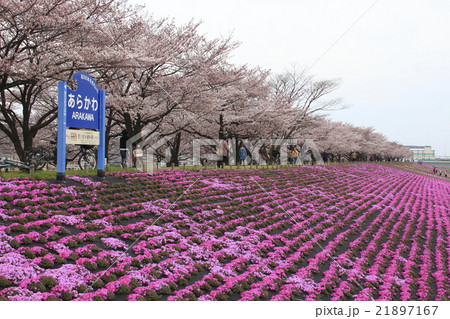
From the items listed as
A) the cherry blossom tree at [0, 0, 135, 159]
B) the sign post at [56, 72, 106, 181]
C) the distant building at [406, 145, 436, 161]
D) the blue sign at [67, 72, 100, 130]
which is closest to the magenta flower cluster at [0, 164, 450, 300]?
the sign post at [56, 72, 106, 181]

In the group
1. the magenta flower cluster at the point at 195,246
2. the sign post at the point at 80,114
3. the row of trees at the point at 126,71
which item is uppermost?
the row of trees at the point at 126,71

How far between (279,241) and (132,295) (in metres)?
4.61

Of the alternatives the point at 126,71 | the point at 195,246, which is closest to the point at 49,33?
the point at 126,71

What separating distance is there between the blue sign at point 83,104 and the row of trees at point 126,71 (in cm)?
322

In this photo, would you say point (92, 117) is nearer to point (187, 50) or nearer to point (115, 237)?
point (115, 237)

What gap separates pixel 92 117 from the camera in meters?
9.30

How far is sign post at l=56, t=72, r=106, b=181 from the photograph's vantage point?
8205 mm

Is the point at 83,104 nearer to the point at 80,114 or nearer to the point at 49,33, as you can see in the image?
the point at 80,114

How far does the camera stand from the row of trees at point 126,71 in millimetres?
11445

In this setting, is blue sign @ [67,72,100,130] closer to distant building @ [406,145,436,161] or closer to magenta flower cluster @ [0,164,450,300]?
magenta flower cluster @ [0,164,450,300]

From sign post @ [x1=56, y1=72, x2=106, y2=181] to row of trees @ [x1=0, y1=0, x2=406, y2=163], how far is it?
325cm

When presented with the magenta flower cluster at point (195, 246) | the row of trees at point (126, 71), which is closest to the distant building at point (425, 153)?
the row of trees at point (126, 71)

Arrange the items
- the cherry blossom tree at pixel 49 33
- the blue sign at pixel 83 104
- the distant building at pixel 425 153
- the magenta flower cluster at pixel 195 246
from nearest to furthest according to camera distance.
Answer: the magenta flower cluster at pixel 195 246, the blue sign at pixel 83 104, the cherry blossom tree at pixel 49 33, the distant building at pixel 425 153

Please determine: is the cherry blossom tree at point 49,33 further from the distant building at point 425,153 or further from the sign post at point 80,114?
the distant building at point 425,153
